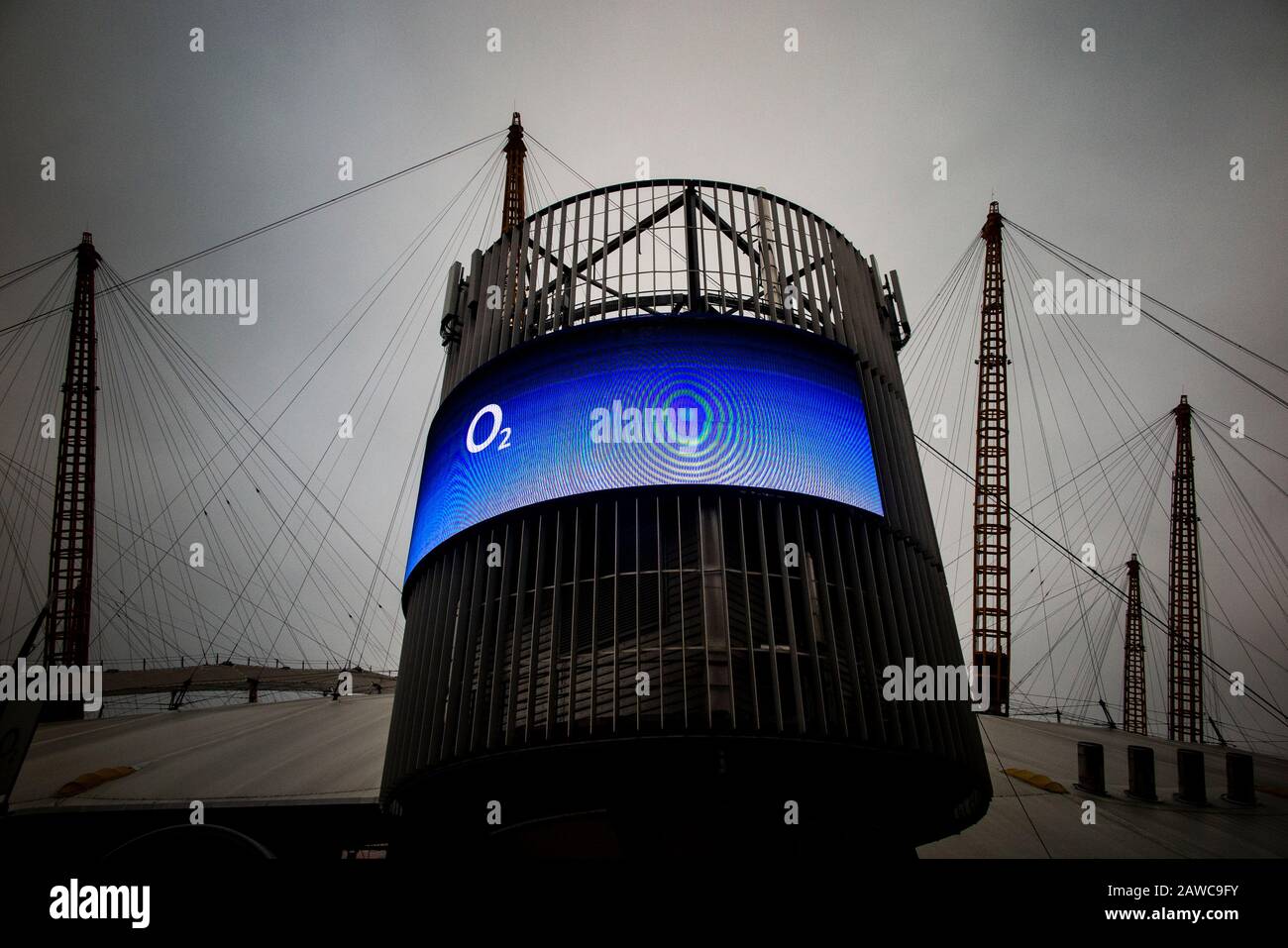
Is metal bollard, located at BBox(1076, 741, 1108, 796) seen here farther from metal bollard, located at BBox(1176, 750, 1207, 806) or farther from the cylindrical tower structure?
the cylindrical tower structure

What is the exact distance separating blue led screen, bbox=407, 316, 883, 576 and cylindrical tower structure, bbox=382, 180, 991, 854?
Answer: 0.04 meters

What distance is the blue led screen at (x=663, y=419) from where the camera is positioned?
16094mm

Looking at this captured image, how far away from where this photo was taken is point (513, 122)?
2355 inches

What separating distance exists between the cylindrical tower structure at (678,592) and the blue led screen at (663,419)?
0.14 feet

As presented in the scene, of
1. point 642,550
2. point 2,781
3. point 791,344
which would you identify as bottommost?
point 2,781

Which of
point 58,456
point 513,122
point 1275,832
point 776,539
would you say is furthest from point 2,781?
point 58,456

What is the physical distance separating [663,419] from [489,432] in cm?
353

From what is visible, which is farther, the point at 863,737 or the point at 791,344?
the point at 791,344

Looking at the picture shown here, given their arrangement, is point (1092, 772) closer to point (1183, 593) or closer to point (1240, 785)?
point (1240, 785)

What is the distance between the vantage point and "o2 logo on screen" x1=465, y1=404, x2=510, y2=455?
17.2 metres

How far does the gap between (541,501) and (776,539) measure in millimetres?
4193
